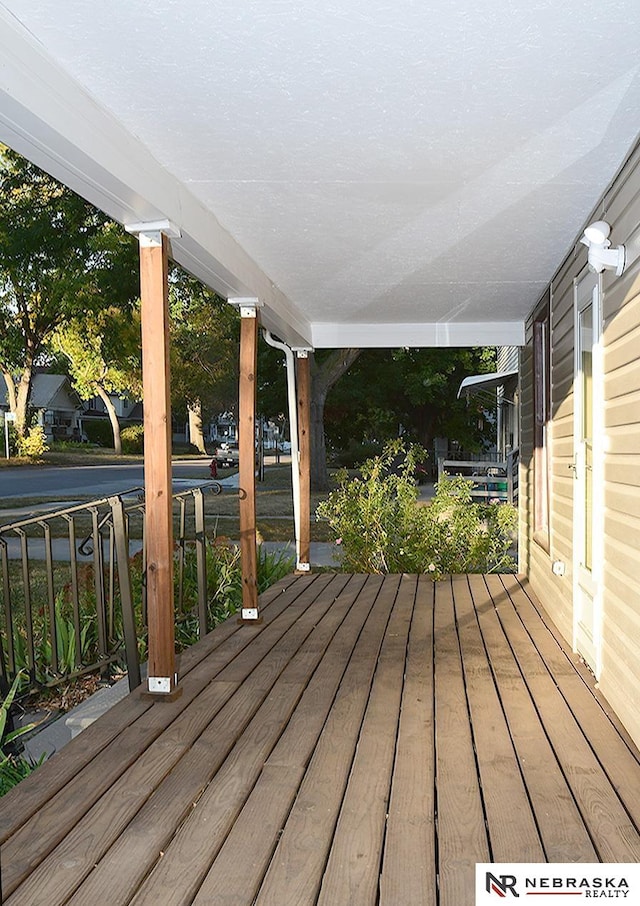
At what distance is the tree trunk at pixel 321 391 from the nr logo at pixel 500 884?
39.7 feet

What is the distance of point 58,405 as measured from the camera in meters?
39.8

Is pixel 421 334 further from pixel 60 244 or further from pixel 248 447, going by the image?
pixel 60 244

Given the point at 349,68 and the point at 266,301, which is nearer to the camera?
the point at 349,68

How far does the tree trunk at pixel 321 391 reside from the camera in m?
14.5

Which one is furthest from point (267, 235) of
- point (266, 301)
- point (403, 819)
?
point (403, 819)

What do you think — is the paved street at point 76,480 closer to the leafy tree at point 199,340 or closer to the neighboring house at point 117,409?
the leafy tree at point 199,340

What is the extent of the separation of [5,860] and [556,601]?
3635mm

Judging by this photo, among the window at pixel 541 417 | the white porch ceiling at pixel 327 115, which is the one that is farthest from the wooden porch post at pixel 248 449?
the window at pixel 541 417

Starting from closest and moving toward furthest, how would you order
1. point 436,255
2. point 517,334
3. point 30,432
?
1. point 436,255
2. point 517,334
3. point 30,432

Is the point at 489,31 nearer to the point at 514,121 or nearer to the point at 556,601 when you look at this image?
the point at 514,121

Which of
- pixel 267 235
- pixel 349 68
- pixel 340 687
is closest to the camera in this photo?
pixel 349 68

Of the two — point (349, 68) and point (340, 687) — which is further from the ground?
point (349, 68)

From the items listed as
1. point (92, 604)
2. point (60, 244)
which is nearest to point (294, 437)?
point (92, 604)

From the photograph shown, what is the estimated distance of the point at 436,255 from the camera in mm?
4641
